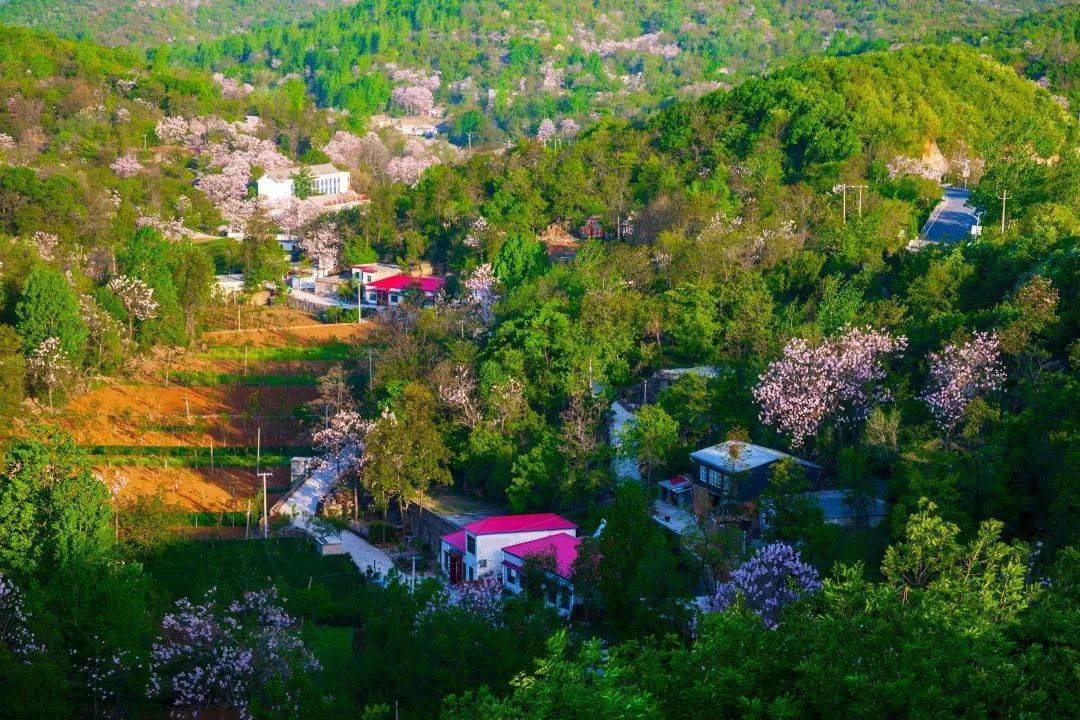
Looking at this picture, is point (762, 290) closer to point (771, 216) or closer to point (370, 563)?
point (771, 216)

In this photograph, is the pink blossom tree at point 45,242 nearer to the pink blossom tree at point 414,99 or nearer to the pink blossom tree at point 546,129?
the pink blossom tree at point 546,129

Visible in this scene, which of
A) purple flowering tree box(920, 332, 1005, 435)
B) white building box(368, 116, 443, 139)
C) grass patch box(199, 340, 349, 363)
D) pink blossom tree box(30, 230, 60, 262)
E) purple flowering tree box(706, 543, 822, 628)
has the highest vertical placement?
purple flowering tree box(920, 332, 1005, 435)

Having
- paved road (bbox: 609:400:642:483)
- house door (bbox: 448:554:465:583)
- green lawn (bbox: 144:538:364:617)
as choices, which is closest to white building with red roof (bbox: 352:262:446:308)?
paved road (bbox: 609:400:642:483)

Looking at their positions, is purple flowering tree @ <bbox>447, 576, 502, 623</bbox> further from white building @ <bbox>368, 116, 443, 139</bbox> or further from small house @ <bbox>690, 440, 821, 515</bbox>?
white building @ <bbox>368, 116, 443, 139</bbox>

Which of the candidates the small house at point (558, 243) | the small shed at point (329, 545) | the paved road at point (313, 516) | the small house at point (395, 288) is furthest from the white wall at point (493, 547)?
the small house at point (558, 243)

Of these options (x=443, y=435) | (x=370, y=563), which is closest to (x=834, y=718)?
(x=370, y=563)

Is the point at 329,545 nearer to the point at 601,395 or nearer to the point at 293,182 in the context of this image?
the point at 601,395
